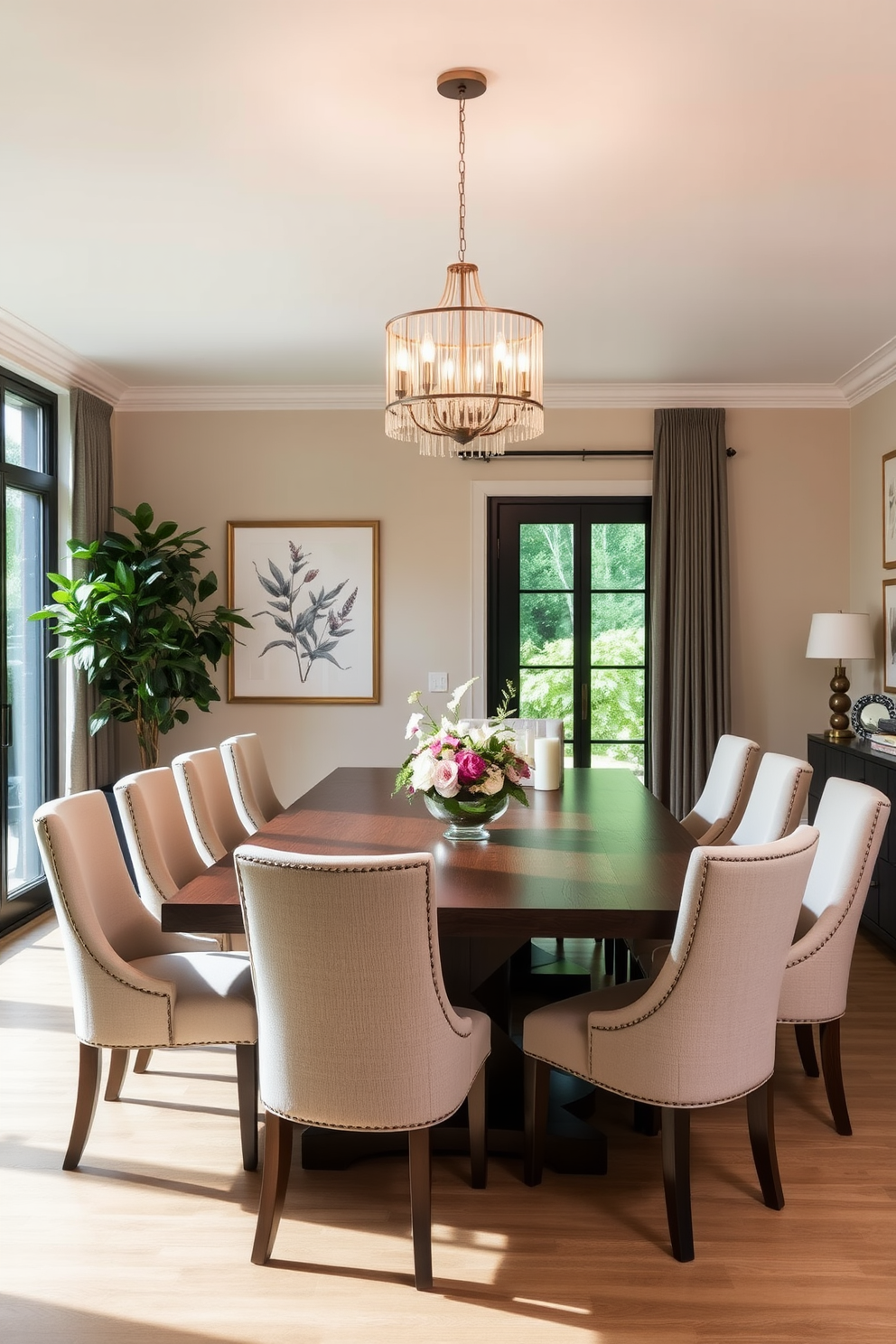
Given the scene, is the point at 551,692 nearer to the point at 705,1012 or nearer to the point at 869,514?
the point at 869,514

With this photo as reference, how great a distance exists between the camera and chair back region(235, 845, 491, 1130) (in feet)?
6.67

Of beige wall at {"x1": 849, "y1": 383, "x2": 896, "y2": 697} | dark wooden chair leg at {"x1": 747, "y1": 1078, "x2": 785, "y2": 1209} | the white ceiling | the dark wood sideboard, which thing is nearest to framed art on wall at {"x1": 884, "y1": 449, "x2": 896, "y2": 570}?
beige wall at {"x1": 849, "y1": 383, "x2": 896, "y2": 697}

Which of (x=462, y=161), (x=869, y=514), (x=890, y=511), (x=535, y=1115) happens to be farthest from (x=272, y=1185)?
(x=869, y=514)

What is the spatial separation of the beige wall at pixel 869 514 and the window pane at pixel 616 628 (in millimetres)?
1211

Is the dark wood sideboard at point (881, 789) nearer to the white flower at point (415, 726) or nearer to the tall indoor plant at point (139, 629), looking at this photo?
the white flower at point (415, 726)

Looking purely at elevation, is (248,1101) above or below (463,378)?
below

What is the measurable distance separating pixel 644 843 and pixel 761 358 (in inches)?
130

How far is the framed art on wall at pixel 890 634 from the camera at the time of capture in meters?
5.34

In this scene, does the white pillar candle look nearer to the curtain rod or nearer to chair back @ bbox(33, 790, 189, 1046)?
chair back @ bbox(33, 790, 189, 1046)

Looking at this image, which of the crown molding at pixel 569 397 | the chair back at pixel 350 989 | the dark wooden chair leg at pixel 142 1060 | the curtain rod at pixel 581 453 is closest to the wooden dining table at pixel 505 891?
the chair back at pixel 350 989

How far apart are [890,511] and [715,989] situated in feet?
12.8

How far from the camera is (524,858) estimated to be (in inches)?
112

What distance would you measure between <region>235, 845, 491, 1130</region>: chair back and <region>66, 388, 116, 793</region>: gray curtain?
354 cm

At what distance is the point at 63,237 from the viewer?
376 centimetres
